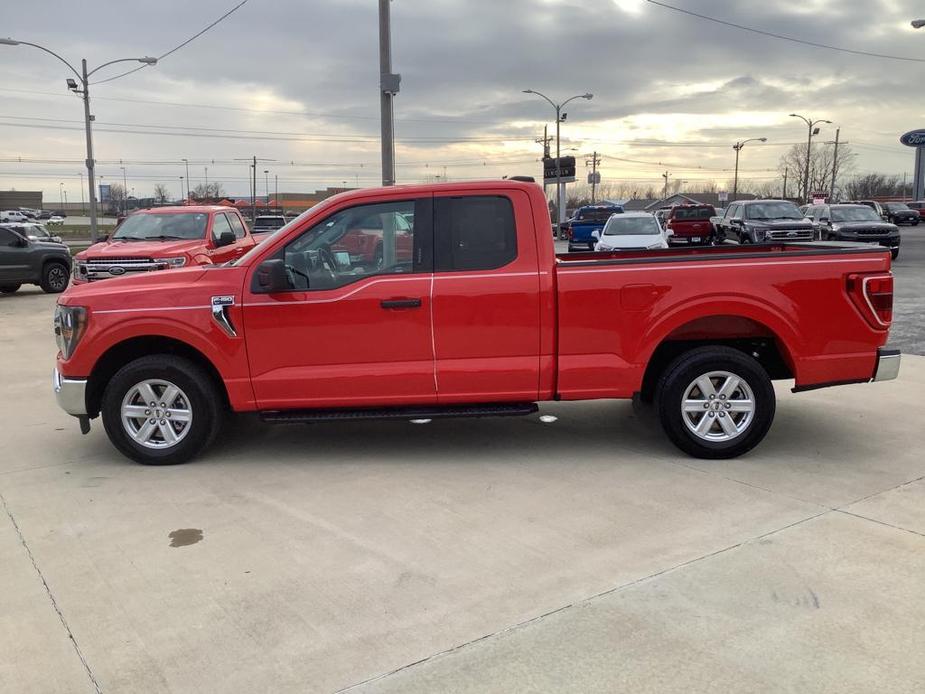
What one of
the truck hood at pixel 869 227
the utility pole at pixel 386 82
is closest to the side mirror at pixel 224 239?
the utility pole at pixel 386 82

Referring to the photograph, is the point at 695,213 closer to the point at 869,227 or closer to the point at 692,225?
the point at 692,225

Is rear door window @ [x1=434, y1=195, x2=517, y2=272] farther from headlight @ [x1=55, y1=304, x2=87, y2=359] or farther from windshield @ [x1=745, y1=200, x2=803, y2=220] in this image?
windshield @ [x1=745, y1=200, x2=803, y2=220]

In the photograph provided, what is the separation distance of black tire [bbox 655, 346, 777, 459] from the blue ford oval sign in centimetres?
7211

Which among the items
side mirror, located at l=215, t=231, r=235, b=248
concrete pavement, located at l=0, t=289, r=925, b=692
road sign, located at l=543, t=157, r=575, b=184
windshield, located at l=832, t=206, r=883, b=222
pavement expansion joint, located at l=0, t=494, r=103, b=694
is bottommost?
pavement expansion joint, located at l=0, t=494, r=103, b=694

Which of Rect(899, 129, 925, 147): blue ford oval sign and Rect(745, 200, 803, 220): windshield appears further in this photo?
Rect(899, 129, 925, 147): blue ford oval sign

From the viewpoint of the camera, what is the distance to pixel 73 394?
18.3 ft

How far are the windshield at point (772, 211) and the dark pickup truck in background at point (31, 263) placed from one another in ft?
61.1

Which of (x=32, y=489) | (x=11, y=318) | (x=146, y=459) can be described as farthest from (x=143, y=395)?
→ (x=11, y=318)

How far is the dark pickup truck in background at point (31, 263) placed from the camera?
17.5 m

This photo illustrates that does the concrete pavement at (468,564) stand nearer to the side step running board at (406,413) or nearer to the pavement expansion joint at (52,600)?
the pavement expansion joint at (52,600)

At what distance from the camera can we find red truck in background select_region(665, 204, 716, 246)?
28.9 metres

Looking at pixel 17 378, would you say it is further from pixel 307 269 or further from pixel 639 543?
pixel 639 543

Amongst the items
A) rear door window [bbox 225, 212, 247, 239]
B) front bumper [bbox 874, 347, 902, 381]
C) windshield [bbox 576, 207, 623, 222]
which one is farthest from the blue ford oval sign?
front bumper [bbox 874, 347, 902, 381]

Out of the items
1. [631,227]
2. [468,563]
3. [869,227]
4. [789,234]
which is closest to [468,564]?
[468,563]
